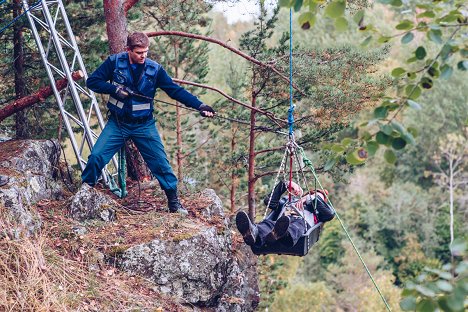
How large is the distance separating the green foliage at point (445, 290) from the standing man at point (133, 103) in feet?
16.2

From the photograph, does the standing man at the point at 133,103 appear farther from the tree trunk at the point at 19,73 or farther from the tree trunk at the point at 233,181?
the tree trunk at the point at 233,181

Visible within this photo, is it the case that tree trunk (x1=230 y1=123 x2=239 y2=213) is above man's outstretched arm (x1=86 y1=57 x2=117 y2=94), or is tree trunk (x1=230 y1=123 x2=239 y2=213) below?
below

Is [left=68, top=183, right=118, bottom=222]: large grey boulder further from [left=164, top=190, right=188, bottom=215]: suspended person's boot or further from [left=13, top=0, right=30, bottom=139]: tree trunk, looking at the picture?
[left=13, top=0, right=30, bottom=139]: tree trunk

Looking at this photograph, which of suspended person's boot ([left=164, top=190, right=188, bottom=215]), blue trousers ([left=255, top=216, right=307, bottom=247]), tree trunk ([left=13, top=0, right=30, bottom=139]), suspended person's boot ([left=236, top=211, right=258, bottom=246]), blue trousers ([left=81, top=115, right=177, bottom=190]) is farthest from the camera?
tree trunk ([left=13, top=0, right=30, bottom=139])

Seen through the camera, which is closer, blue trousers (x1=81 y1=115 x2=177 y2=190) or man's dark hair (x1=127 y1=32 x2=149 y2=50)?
man's dark hair (x1=127 y1=32 x2=149 y2=50)

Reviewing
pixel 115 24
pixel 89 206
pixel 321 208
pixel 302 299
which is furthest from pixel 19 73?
pixel 302 299

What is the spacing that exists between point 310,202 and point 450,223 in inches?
1138

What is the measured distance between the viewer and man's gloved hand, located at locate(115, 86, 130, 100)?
7.37m

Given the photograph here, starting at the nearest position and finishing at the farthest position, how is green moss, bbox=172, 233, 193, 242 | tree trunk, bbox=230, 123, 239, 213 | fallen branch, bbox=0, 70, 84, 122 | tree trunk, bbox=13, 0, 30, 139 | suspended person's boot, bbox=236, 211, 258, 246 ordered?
suspended person's boot, bbox=236, 211, 258, 246 → green moss, bbox=172, 233, 193, 242 → fallen branch, bbox=0, 70, 84, 122 → tree trunk, bbox=13, 0, 30, 139 → tree trunk, bbox=230, 123, 239, 213

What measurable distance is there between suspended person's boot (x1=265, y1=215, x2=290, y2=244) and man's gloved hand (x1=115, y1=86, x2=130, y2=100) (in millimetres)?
2054

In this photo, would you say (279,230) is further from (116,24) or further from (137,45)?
(116,24)

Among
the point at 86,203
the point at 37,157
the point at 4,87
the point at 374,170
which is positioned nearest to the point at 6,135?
the point at 4,87

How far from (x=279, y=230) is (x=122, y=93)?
213 centimetres

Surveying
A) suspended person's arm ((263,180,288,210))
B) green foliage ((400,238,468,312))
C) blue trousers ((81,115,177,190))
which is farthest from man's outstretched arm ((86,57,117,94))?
green foliage ((400,238,468,312))
